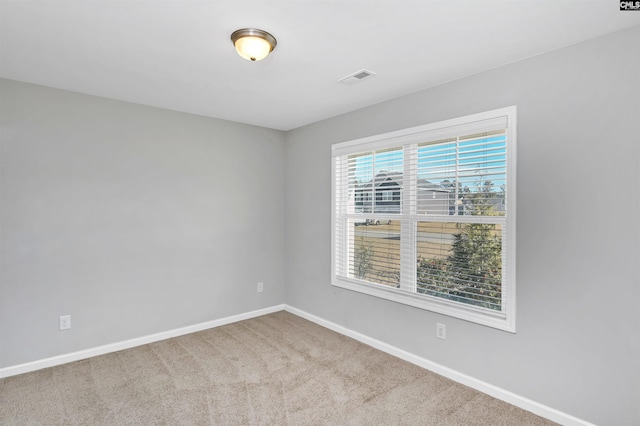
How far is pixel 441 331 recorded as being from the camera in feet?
9.29

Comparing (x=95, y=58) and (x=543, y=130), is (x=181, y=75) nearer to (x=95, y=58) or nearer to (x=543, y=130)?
(x=95, y=58)

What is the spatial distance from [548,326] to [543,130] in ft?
4.36

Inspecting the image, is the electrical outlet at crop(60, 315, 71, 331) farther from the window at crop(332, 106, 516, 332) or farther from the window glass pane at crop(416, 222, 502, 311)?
the window glass pane at crop(416, 222, 502, 311)

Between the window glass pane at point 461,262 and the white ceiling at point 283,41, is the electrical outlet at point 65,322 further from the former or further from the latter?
the window glass pane at point 461,262

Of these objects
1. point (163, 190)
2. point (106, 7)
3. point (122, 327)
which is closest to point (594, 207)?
point (106, 7)

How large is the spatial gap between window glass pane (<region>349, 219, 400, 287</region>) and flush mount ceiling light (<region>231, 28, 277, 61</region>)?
197 centimetres

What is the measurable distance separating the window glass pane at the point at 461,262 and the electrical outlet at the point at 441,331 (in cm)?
24

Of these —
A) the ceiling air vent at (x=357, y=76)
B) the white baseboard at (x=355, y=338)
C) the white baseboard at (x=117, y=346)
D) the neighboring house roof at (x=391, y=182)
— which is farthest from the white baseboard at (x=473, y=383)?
the ceiling air vent at (x=357, y=76)

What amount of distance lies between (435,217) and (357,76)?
136 cm

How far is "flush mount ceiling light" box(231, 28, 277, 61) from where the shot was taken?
2.00 m

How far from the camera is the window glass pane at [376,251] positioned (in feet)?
10.8

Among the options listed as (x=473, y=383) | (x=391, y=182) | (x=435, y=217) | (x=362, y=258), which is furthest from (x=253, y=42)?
(x=473, y=383)

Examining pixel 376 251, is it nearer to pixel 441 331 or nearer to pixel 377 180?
pixel 377 180

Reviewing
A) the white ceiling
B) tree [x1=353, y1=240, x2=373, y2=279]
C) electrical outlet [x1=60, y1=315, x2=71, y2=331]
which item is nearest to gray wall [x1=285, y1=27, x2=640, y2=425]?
the white ceiling
